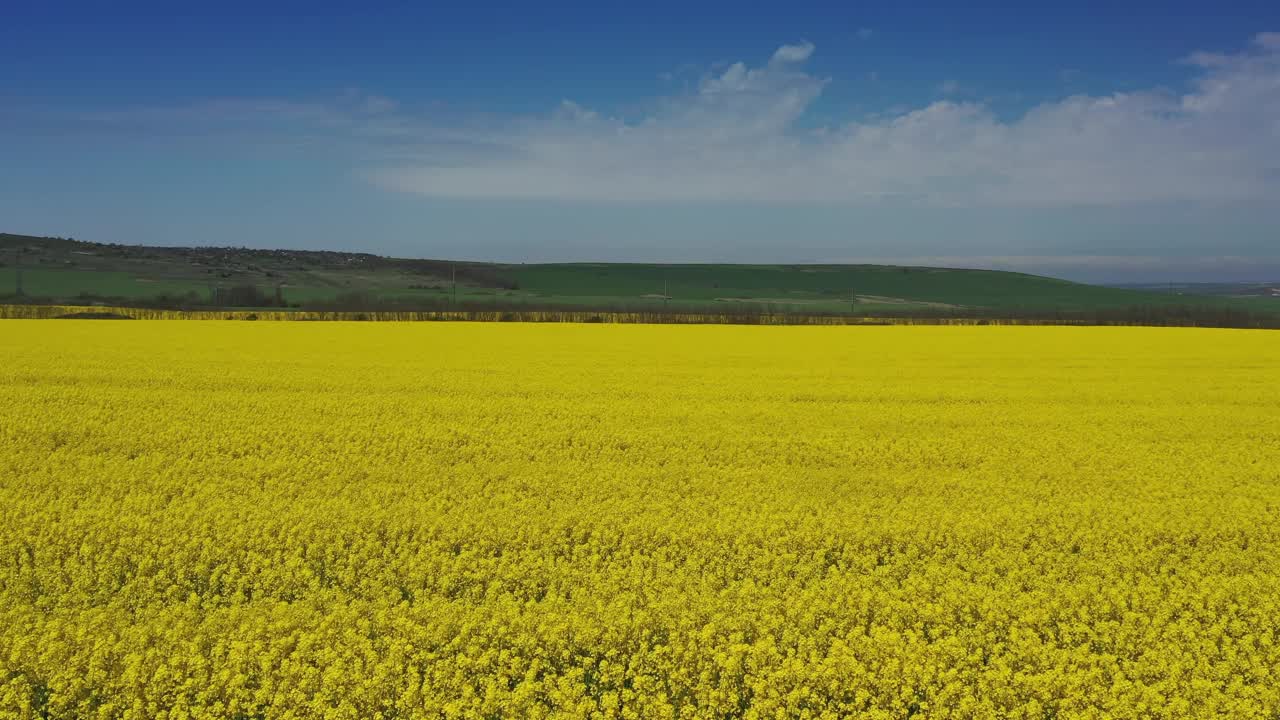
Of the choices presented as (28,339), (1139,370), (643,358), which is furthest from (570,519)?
(28,339)

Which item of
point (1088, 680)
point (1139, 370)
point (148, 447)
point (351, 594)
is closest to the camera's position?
point (1088, 680)

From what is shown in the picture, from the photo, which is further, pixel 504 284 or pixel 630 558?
pixel 504 284

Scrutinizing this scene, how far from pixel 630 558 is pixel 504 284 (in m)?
69.9

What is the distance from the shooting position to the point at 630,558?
6871mm

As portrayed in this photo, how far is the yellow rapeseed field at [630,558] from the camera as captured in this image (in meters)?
4.93

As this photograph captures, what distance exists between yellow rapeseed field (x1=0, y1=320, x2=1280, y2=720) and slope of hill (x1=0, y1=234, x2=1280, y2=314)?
29.6 meters

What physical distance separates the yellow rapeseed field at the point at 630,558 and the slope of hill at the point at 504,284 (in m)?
29.6

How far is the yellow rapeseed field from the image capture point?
4926mm

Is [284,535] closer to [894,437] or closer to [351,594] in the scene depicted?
[351,594]

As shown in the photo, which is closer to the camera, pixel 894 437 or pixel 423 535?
pixel 423 535

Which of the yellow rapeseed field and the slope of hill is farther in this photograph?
the slope of hill

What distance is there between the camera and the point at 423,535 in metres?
7.30

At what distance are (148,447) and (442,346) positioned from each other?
14.4 metres

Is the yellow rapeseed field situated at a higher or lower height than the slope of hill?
lower
